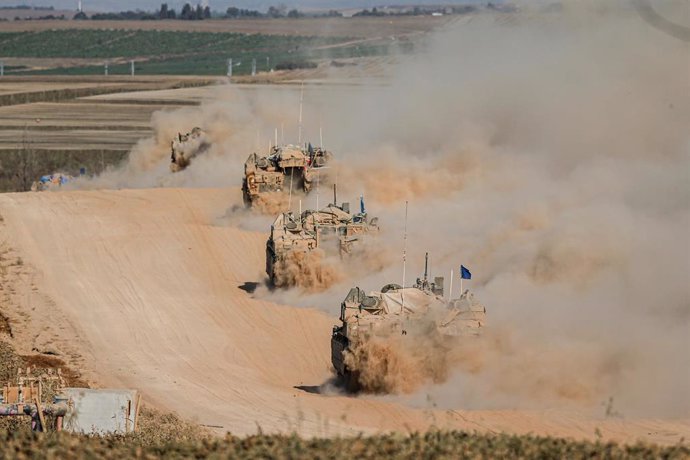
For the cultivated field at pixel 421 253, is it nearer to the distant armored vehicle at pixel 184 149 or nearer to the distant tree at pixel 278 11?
the distant armored vehicle at pixel 184 149

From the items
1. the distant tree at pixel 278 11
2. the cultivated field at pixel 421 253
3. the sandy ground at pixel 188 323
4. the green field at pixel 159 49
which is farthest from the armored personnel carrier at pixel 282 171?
the distant tree at pixel 278 11

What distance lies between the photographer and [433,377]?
28.6 meters

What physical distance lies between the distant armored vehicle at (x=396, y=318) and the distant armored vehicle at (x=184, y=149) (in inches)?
1484

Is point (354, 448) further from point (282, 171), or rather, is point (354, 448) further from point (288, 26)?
point (288, 26)

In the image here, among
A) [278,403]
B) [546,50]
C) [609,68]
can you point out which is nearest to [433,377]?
[278,403]

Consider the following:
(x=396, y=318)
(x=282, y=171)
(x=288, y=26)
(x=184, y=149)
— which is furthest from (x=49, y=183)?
(x=288, y=26)

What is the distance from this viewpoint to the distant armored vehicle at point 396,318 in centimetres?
2858

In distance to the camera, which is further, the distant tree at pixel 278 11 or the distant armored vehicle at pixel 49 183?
the distant tree at pixel 278 11

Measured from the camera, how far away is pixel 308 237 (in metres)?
39.6

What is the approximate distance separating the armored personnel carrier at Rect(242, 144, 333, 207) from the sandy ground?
152cm

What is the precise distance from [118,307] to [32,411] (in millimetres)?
16028

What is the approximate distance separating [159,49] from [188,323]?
128101 millimetres

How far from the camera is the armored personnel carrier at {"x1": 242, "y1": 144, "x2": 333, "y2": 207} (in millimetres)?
50625

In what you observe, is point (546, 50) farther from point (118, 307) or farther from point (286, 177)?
point (118, 307)
